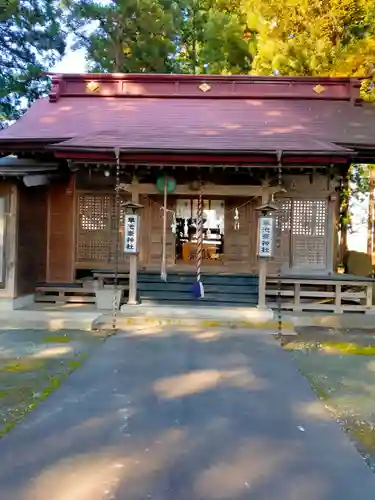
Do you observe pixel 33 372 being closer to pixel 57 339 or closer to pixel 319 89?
pixel 57 339

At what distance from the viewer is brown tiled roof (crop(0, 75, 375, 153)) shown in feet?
30.6

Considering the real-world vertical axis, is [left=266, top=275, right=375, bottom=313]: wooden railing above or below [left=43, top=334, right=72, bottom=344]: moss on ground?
above

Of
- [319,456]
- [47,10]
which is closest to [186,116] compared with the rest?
[319,456]

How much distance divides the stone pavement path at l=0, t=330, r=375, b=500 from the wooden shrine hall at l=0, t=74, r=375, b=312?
3.89 meters

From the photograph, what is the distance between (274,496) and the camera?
9.93ft

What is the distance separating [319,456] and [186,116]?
9.18 m

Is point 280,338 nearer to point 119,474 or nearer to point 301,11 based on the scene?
point 119,474

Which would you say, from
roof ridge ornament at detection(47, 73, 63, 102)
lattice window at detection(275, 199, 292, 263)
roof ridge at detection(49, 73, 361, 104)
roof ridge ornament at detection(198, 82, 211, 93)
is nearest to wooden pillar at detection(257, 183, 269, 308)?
lattice window at detection(275, 199, 292, 263)

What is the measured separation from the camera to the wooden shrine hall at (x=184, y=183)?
29.8ft

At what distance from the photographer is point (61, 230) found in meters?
10.9

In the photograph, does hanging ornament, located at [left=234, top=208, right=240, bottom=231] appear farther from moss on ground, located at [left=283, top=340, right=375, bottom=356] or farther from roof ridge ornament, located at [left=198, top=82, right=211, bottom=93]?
moss on ground, located at [left=283, top=340, right=375, bottom=356]

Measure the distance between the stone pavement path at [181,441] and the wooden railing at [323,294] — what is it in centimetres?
393

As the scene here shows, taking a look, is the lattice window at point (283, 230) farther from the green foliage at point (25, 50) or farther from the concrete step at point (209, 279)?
the green foliage at point (25, 50)

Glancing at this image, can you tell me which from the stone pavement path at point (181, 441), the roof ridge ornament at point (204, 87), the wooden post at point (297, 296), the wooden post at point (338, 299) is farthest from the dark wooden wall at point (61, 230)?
the wooden post at point (338, 299)
